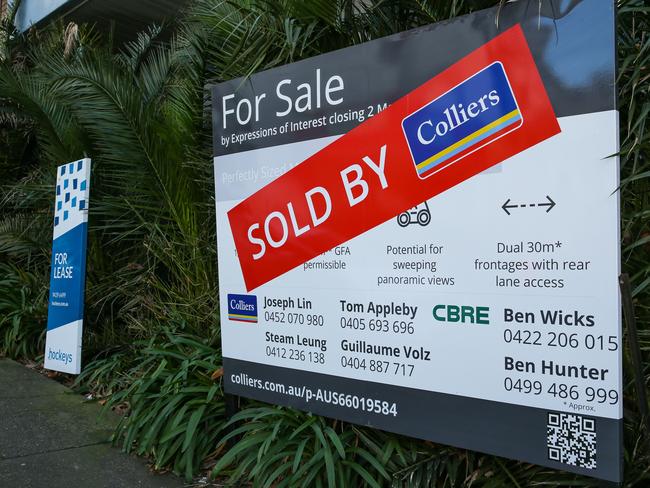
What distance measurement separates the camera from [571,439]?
9.14 ft

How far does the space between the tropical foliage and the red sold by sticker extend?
0.49 m

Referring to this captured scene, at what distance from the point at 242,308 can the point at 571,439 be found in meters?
2.11

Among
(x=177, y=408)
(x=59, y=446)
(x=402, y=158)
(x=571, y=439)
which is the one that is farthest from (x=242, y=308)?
(x=571, y=439)

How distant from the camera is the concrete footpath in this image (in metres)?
4.06

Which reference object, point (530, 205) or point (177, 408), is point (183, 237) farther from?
point (530, 205)

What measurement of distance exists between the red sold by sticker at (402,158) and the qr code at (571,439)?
1.18m

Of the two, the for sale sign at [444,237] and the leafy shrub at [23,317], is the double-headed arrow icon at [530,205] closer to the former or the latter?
the for sale sign at [444,237]

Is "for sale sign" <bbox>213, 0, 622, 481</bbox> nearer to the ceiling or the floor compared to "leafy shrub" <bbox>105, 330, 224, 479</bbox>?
nearer to the ceiling

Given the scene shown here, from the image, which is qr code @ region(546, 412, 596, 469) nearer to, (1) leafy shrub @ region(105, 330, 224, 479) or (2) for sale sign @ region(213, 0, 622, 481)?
(2) for sale sign @ region(213, 0, 622, 481)

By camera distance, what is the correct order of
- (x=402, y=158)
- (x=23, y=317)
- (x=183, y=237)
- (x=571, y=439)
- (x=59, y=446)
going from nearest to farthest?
(x=571, y=439) < (x=402, y=158) < (x=59, y=446) < (x=183, y=237) < (x=23, y=317)

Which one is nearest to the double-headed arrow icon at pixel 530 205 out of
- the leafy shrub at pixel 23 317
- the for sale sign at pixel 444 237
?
the for sale sign at pixel 444 237

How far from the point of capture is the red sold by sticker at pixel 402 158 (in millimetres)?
2939

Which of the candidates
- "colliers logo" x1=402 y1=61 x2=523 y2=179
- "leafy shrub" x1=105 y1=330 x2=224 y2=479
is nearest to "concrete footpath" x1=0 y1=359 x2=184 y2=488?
"leafy shrub" x1=105 y1=330 x2=224 y2=479

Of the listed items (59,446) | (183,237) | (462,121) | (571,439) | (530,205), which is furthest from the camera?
(183,237)
